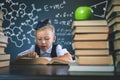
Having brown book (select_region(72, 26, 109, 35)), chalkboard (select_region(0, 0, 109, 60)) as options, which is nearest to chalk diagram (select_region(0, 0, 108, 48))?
chalkboard (select_region(0, 0, 109, 60))

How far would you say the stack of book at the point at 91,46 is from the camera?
2.59 feet

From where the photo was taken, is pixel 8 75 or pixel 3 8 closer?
pixel 8 75

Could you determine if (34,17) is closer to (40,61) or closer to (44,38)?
(44,38)

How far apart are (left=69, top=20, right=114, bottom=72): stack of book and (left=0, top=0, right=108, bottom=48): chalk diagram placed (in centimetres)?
58

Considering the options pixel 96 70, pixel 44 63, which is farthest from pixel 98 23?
pixel 44 63

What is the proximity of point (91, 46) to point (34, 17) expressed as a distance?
0.69 meters

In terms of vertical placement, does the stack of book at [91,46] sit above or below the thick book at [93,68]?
above

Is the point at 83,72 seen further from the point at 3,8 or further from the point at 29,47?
the point at 3,8

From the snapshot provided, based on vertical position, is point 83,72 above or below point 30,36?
below

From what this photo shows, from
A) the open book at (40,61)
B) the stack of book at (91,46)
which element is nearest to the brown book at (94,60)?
the stack of book at (91,46)

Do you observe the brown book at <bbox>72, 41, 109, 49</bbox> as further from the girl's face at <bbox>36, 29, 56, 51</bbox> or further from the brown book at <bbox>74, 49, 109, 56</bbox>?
the girl's face at <bbox>36, 29, 56, 51</bbox>

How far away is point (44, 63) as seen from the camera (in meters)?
1.31

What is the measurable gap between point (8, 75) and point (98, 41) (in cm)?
36

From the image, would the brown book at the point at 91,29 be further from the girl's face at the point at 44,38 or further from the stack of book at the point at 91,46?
the girl's face at the point at 44,38
